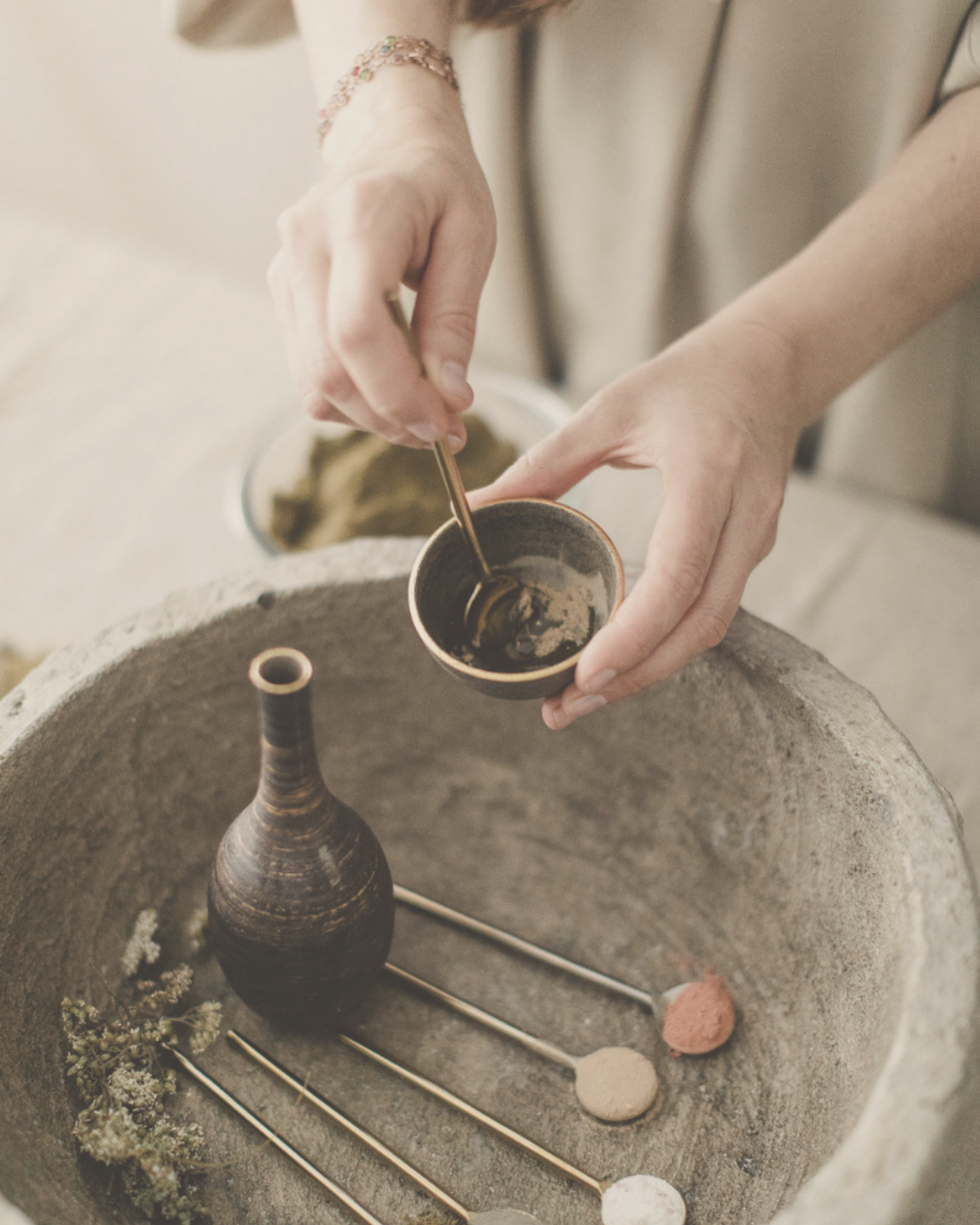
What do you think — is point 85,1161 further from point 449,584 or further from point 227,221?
point 227,221

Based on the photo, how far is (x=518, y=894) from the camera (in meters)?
0.96

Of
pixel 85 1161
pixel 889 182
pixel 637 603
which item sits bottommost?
pixel 85 1161

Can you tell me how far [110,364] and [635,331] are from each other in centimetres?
91

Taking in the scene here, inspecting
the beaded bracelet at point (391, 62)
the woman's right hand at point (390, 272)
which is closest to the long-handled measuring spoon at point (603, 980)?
the woman's right hand at point (390, 272)

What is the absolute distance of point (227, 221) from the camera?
8.52 feet

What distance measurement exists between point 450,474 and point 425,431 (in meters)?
0.05

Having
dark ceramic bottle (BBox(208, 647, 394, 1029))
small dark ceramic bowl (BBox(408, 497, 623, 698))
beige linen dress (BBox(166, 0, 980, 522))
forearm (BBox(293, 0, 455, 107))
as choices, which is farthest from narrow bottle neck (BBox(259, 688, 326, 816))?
beige linen dress (BBox(166, 0, 980, 522))

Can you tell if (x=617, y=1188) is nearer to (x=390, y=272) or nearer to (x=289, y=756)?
(x=289, y=756)

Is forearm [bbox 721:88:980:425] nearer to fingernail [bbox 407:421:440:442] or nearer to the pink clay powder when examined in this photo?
fingernail [bbox 407:421:440:442]

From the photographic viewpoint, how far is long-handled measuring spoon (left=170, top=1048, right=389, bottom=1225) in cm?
72

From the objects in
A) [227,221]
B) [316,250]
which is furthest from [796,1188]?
[227,221]

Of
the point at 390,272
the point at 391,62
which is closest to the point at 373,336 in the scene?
the point at 390,272

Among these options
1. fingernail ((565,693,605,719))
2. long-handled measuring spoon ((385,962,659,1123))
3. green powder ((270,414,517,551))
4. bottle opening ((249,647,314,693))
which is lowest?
long-handled measuring spoon ((385,962,659,1123))

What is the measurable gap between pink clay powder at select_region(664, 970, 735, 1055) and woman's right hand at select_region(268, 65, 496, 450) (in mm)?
538
